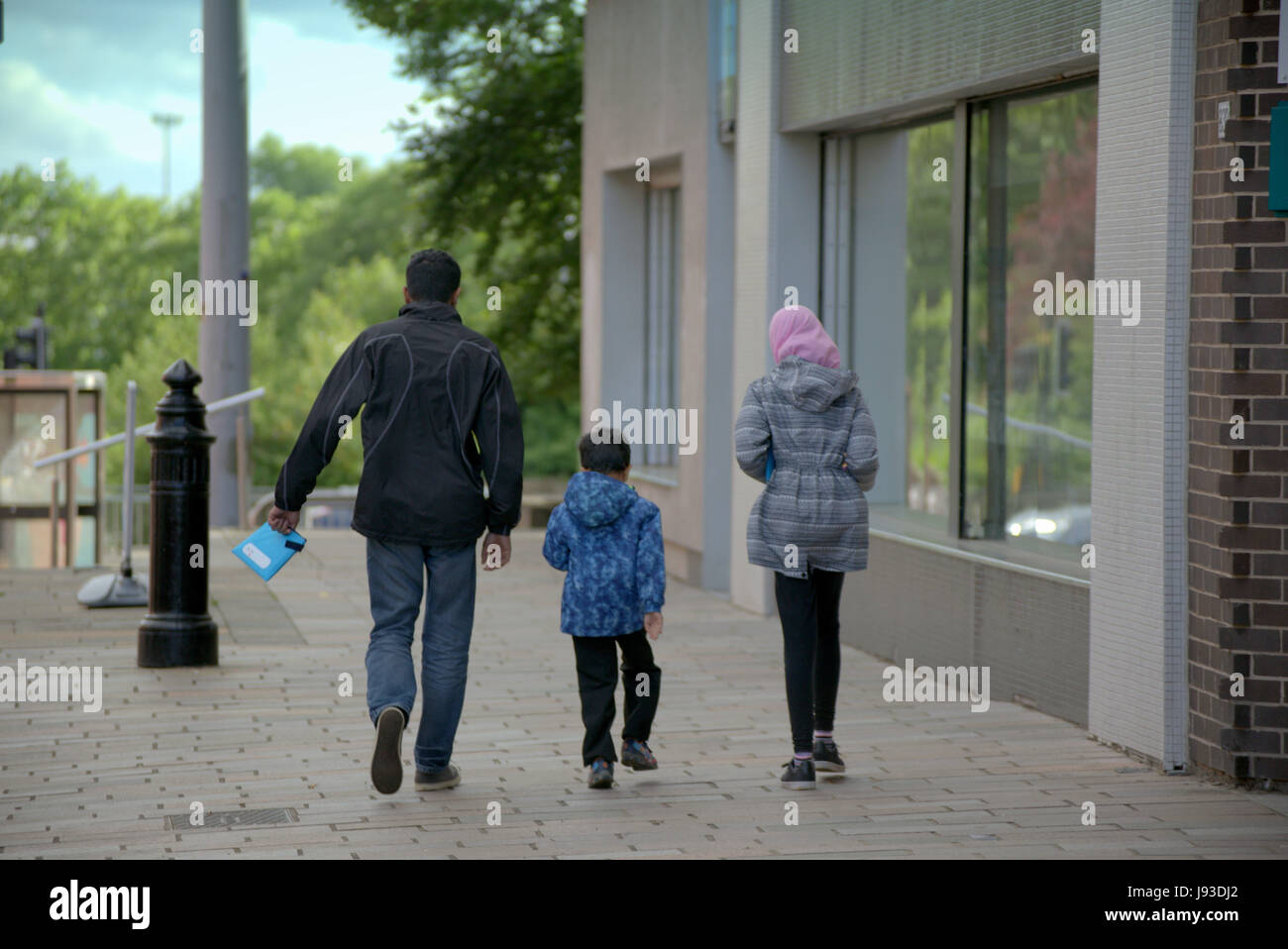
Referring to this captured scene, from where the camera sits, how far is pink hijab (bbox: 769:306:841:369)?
21.0 ft

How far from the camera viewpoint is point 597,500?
6.20 m

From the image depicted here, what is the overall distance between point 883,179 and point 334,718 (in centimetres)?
502

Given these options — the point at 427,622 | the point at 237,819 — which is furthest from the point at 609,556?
the point at 237,819

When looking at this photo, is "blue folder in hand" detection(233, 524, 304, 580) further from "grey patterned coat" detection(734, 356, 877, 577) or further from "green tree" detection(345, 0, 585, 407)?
"green tree" detection(345, 0, 585, 407)

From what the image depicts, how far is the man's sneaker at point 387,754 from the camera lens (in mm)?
5840

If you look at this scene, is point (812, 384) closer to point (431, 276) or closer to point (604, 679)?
point (604, 679)

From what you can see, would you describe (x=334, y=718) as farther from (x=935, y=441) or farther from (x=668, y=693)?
(x=935, y=441)

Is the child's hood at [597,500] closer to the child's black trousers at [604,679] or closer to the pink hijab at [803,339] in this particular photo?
the child's black trousers at [604,679]

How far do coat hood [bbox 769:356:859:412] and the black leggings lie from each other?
2.05ft

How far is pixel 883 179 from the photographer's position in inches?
421

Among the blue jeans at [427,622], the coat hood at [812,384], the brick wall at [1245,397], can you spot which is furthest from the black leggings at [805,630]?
the brick wall at [1245,397]

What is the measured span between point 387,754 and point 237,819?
0.55 metres

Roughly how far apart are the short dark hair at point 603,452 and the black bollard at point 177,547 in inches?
127
